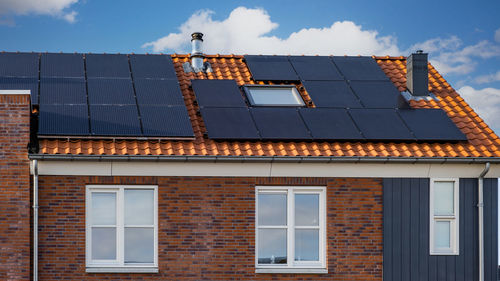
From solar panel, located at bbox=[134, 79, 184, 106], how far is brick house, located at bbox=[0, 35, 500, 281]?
57 mm

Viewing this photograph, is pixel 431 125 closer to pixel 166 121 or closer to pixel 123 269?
pixel 166 121

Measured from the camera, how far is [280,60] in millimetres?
16359

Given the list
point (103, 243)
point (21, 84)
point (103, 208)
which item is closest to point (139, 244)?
point (103, 243)

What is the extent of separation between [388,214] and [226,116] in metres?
4.21

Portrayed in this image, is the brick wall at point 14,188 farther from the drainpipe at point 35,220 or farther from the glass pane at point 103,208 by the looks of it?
the glass pane at point 103,208

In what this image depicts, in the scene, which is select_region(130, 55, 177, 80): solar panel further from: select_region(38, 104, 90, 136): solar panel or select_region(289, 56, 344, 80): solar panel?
select_region(289, 56, 344, 80): solar panel

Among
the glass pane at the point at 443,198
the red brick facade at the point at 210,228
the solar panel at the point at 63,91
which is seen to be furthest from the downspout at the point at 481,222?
the solar panel at the point at 63,91

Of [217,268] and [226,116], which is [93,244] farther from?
[226,116]

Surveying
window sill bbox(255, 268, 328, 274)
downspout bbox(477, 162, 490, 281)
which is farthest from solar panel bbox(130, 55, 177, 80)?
downspout bbox(477, 162, 490, 281)

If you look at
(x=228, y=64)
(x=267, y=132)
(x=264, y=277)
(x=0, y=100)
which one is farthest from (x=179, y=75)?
(x=264, y=277)

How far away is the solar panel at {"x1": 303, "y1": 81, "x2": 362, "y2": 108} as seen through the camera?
46.2 ft

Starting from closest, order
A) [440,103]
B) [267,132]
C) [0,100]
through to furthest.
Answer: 1. [0,100]
2. [267,132]
3. [440,103]

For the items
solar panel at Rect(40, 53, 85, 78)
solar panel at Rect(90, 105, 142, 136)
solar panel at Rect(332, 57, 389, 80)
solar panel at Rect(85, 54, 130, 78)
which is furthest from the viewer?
solar panel at Rect(332, 57, 389, 80)

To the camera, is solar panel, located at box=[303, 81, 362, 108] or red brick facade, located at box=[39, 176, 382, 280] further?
solar panel, located at box=[303, 81, 362, 108]
